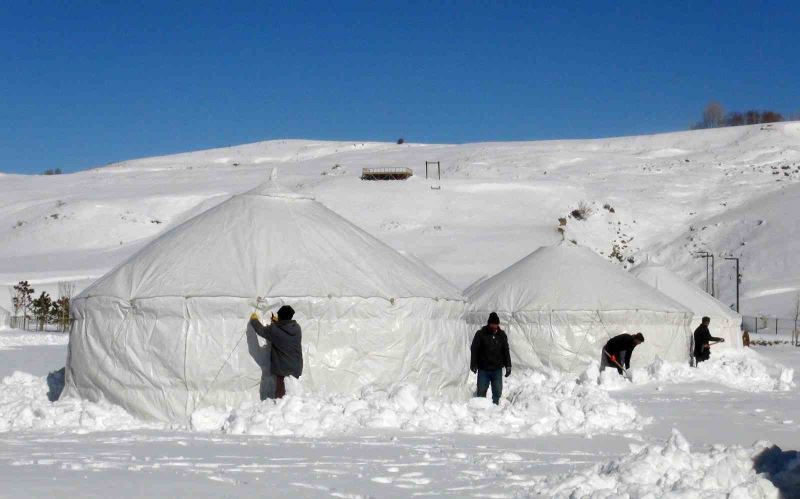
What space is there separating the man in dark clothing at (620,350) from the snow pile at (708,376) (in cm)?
38

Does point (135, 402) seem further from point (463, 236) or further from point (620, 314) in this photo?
point (463, 236)

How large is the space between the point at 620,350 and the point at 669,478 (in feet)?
42.1

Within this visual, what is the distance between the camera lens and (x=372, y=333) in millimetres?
13727

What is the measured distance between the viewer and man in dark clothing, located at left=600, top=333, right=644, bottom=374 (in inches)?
787

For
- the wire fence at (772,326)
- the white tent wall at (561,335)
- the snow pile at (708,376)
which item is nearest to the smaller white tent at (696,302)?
the snow pile at (708,376)

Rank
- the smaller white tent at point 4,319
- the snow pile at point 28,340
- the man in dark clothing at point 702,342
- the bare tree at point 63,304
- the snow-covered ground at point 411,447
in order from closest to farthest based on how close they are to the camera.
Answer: the snow-covered ground at point 411,447, the man in dark clothing at point 702,342, the snow pile at point 28,340, the smaller white tent at point 4,319, the bare tree at point 63,304

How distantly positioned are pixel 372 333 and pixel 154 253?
9.79ft

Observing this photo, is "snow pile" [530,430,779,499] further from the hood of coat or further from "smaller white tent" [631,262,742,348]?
"smaller white tent" [631,262,742,348]

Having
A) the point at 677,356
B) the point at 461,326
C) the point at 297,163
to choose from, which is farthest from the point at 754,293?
the point at 297,163

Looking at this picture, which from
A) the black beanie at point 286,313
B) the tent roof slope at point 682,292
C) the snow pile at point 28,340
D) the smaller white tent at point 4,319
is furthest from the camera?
the smaller white tent at point 4,319

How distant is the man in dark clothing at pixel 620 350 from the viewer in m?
20.0

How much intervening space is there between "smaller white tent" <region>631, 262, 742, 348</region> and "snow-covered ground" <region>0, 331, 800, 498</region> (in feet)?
32.8

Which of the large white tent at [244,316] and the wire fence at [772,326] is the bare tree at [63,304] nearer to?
the wire fence at [772,326]

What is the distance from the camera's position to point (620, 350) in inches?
802
